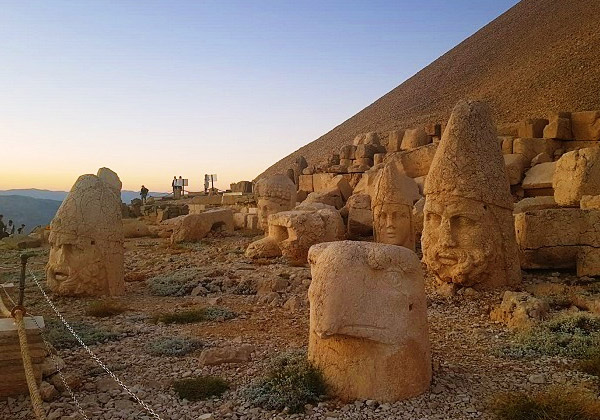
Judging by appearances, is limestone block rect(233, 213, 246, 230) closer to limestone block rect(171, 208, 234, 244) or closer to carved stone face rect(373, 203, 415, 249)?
limestone block rect(171, 208, 234, 244)

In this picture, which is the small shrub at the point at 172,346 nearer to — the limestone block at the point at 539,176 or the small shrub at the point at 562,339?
the small shrub at the point at 562,339

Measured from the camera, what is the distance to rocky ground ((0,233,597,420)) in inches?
178

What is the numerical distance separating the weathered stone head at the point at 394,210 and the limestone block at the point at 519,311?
393cm

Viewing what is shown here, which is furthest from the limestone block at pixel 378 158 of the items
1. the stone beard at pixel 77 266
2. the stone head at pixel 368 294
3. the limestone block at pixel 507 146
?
the stone head at pixel 368 294

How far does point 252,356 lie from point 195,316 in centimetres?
194

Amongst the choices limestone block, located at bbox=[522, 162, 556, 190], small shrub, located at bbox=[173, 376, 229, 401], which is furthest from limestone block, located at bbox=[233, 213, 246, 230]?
small shrub, located at bbox=[173, 376, 229, 401]

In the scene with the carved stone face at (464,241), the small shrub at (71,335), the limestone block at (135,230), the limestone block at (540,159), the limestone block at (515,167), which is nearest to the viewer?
the small shrub at (71,335)

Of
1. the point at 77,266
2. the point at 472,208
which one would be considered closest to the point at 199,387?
the point at 77,266

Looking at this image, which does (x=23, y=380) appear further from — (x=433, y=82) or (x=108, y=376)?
(x=433, y=82)

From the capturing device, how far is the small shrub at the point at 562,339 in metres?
5.67

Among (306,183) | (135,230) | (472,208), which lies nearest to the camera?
(472,208)

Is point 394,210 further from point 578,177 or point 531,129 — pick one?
point 531,129

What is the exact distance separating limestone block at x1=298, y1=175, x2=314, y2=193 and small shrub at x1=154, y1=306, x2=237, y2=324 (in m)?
17.6

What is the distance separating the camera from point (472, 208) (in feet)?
26.7
